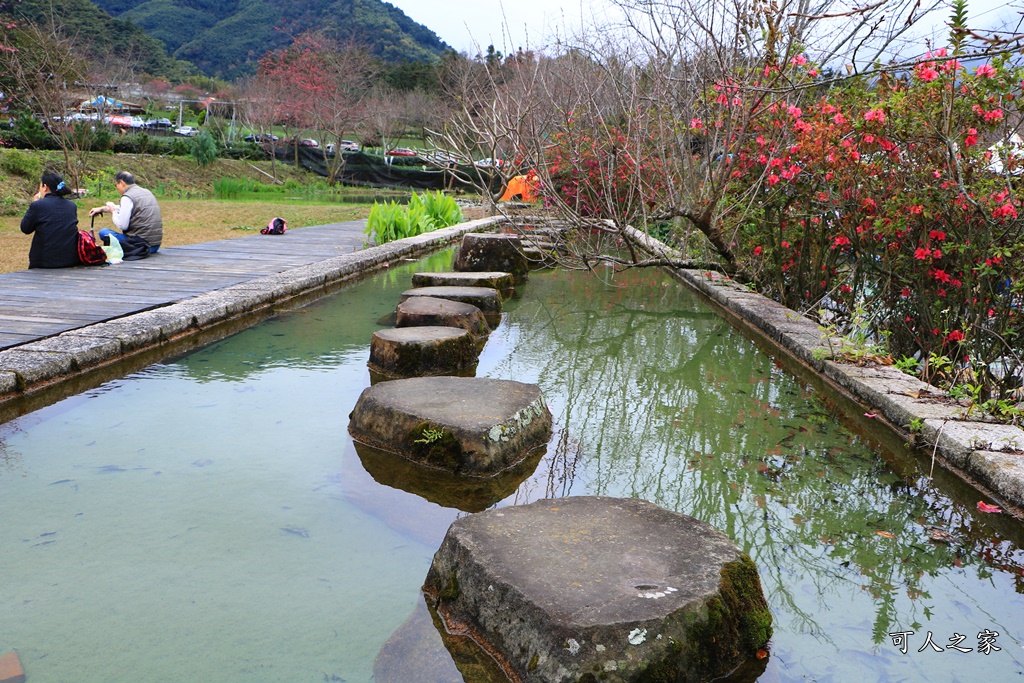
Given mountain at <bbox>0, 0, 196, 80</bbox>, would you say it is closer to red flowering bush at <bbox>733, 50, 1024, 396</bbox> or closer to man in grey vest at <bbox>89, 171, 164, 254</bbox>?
man in grey vest at <bbox>89, 171, 164, 254</bbox>

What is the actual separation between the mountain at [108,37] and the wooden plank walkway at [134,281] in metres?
25.2

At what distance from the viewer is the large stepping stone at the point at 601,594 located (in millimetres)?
1742

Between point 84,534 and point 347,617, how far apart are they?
39.0 inches

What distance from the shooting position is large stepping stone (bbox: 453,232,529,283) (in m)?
7.79

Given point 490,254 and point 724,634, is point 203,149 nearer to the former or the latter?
point 490,254

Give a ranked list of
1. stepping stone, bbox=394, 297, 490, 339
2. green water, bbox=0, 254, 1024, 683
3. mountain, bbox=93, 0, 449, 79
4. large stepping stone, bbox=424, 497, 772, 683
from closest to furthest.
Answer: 1. large stepping stone, bbox=424, 497, 772, 683
2. green water, bbox=0, 254, 1024, 683
3. stepping stone, bbox=394, 297, 490, 339
4. mountain, bbox=93, 0, 449, 79

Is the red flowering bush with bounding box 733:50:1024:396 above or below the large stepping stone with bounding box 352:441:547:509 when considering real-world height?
above

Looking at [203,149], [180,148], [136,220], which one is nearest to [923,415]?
[136,220]

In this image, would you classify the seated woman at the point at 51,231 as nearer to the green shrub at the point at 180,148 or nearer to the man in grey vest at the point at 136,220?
the man in grey vest at the point at 136,220

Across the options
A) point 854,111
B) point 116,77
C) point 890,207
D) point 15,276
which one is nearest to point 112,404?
point 15,276

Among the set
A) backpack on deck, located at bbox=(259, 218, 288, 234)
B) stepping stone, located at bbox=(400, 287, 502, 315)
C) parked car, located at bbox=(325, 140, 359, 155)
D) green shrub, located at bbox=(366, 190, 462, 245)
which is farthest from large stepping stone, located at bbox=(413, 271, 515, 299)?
parked car, located at bbox=(325, 140, 359, 155)

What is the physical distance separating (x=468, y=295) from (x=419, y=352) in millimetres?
1500

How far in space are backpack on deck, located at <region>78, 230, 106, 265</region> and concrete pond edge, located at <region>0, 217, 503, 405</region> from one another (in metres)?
1.63

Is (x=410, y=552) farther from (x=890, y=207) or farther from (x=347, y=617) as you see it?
(x=890, y=207)
